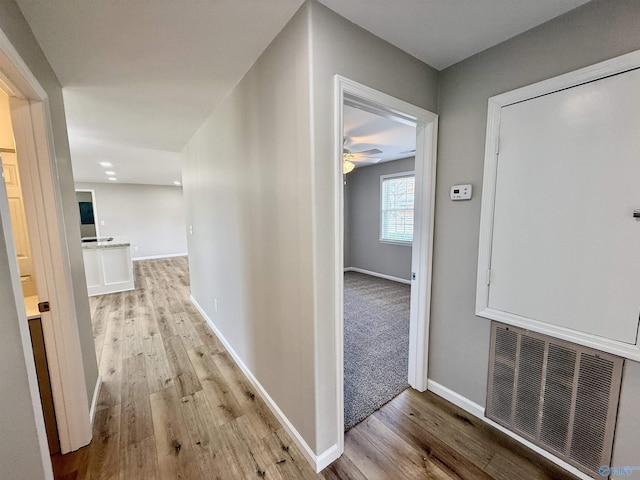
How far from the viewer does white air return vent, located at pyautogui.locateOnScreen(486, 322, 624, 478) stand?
1.29 meters

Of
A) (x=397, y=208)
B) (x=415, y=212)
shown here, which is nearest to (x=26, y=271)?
(x=415, y=212)

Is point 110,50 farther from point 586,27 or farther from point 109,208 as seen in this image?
point 109,208

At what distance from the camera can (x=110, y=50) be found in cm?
154

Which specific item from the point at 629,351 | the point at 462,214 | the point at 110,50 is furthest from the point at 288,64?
the point at 629,351

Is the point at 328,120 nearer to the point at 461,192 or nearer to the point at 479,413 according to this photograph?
the point at 461,192

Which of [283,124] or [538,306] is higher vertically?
[283,124]

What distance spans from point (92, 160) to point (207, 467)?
5.15 metres

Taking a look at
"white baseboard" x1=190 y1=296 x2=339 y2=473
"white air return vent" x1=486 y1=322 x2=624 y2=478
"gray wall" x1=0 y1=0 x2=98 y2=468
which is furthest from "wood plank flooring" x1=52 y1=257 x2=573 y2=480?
"gray wall" x1=0 y1=0 x2=98 y2=468

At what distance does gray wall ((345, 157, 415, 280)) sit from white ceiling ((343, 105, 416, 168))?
92 cm

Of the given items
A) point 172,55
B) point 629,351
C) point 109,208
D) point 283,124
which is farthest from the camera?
point 109,208

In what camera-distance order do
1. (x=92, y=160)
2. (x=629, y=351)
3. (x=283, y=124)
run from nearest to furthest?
(x=629, y=351) < (x=283, y=124) < (x=92, y=160)

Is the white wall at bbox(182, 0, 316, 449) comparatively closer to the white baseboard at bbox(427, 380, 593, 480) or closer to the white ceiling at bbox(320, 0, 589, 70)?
the white ceiling at bbox(320, 0, 589, 70)

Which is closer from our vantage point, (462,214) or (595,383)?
(595,383)

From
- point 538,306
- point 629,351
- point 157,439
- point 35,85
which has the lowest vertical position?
point 157,439
